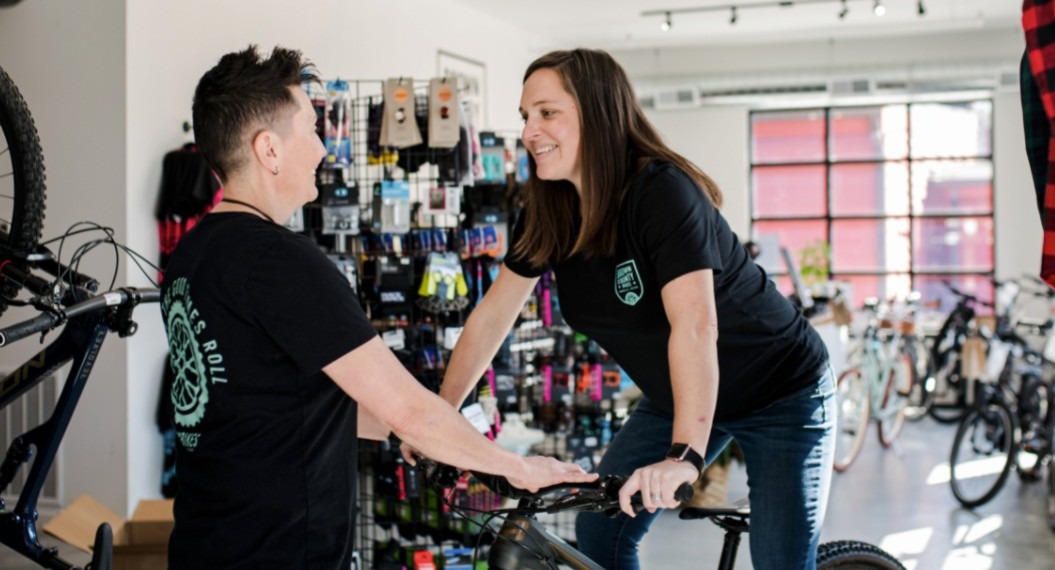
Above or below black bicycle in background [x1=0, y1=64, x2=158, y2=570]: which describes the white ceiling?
above

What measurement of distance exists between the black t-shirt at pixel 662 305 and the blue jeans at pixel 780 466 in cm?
4

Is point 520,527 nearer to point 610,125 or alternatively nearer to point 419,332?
point 610,125

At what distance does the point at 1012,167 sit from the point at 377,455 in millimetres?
8440

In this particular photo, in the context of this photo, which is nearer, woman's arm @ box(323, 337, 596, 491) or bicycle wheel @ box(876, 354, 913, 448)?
woman's arm @ box(323, 337, 596, 491)

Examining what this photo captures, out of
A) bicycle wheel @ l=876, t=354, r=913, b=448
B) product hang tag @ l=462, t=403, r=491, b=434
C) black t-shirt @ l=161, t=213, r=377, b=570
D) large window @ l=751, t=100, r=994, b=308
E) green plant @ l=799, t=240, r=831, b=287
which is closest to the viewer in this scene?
black t-shirt @ l=161, t=213, r=377, b=570

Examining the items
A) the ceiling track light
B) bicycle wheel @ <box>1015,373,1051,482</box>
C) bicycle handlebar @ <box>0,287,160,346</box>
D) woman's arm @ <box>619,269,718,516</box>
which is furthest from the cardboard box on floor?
the ceiling track light

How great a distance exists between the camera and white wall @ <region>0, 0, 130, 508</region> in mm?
5039

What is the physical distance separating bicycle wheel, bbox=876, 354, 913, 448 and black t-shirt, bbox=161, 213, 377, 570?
645 cm

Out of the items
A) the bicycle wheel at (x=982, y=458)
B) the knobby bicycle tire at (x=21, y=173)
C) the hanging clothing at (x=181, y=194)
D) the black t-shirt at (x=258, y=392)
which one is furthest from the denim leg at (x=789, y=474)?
the bicycle wheel at (x=982, y=458)

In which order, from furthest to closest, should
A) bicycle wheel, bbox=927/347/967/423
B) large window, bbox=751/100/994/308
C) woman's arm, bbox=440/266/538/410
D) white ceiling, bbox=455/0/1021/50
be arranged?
1. large window, bbox=751/100/994/308
2. white ceiling, bbox=455/0/1021/50
3. bicycle wheel, bbox=927/347/967/423
4. woman's arm, bbox=440/266/538/410

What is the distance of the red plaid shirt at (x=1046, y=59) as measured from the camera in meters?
1.10

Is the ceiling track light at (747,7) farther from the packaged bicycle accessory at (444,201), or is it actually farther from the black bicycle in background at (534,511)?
the black bicycle in background at (534,511)

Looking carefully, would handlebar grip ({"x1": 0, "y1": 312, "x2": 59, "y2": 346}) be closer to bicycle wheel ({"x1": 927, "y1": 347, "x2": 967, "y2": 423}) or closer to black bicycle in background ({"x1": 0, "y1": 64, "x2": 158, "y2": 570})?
black bicycle in background ({"x1": 0, "y1": 64, "x2": 158, "y2": 570})

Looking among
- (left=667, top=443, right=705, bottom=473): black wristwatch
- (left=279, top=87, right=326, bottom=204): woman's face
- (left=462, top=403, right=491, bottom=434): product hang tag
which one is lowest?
(left=462, top=403, right=491, bottom=434): product hang tag
